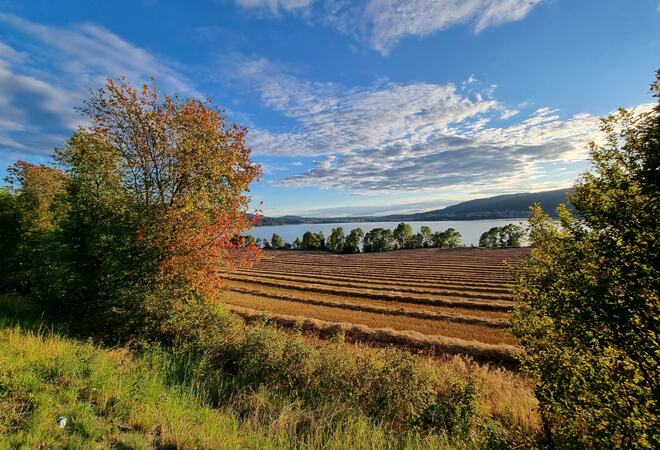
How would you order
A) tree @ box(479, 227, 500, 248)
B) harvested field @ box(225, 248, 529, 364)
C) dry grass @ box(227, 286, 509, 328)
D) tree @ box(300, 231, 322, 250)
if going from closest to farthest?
harvested field @ box(225, 248, 529, 364), dry grass @ box(227, 286, 509, 328), tree @ box(479, 227, 500, 248), tree @ box(300, 231, 322, 250)

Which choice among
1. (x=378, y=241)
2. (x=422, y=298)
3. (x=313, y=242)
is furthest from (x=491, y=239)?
(x=422, y=298)

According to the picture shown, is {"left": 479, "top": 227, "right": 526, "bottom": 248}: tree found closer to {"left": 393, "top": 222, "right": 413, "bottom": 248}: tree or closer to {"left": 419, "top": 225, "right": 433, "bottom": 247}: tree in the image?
{"left": 419, "top": 225, "right": 433, "bottom": 247}: tree

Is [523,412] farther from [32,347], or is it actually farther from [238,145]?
[238,145]

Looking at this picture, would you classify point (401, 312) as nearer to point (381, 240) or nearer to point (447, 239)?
point (381, 240)

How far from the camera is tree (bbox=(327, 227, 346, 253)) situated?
124625 millimetres

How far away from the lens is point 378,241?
12369cm

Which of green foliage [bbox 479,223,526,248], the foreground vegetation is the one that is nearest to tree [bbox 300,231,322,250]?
green foliage [bbox 479,223,526,248]

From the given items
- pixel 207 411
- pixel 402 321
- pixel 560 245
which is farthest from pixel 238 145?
pixel 402 321

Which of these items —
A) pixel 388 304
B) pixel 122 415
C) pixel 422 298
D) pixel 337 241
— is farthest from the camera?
pixel 337 241

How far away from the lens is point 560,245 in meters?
6.29

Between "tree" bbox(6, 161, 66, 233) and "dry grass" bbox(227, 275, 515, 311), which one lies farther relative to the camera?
"dry grass" bbox(227, 275, 515, 311)

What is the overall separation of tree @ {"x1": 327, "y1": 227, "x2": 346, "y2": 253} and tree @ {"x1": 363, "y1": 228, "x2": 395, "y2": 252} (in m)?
10.1

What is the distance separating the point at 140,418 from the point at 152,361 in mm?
3394

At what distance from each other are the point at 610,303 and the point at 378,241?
120 metres
